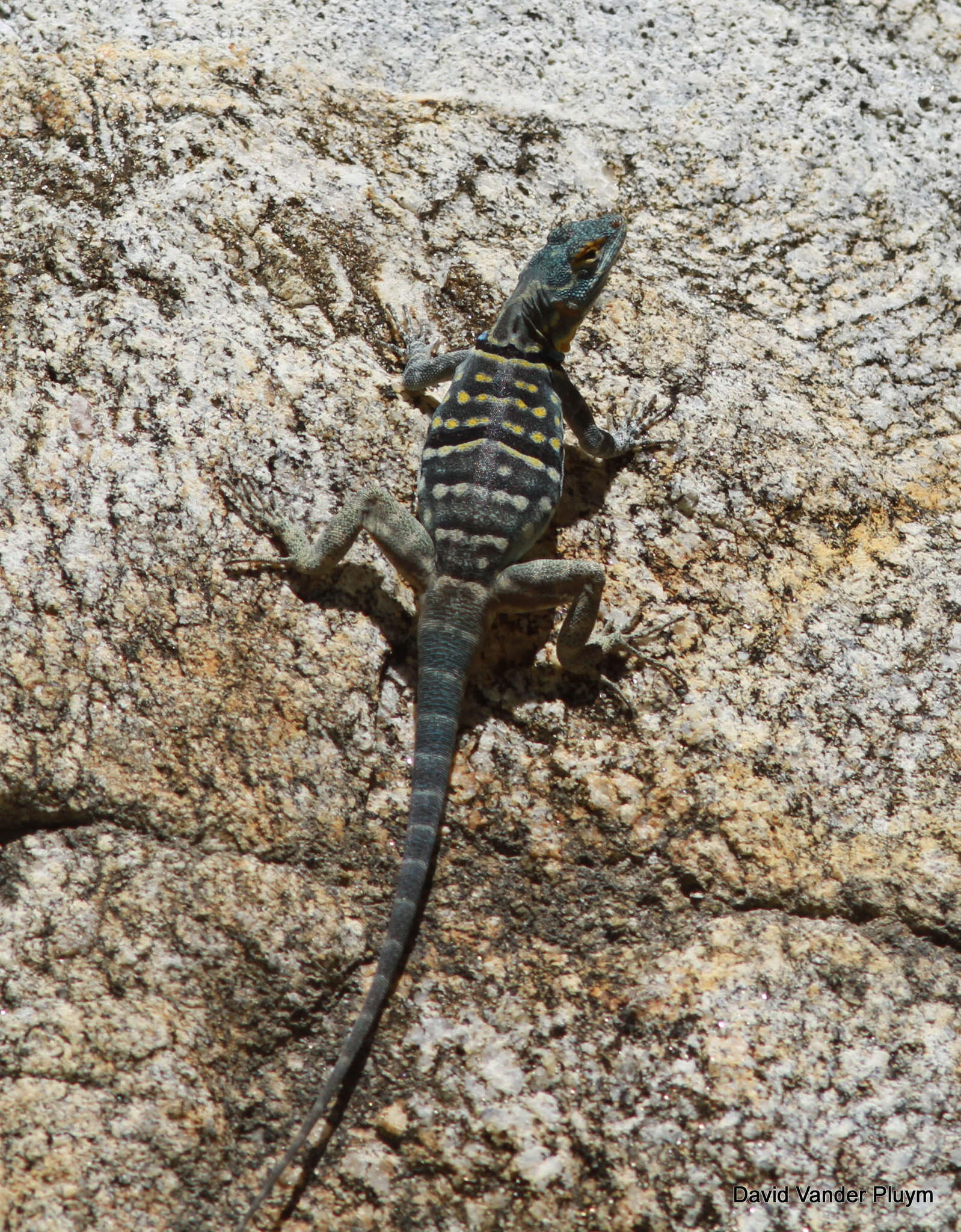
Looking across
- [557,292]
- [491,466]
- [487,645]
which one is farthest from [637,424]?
[487,645]

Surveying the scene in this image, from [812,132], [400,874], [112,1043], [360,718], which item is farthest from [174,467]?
[812,132]

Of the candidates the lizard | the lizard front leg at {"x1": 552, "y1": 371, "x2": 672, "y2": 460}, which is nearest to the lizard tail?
the lizard

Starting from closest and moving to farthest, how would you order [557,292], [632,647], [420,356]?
[632,647] < [557,292] < [420,356]

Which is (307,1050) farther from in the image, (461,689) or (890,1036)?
(890,1036)

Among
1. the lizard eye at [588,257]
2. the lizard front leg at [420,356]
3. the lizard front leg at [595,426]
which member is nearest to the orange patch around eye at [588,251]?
the lizard eye at [588,257]

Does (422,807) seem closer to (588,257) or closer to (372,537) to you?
(372,537)

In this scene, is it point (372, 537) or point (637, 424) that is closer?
point (372, 537)

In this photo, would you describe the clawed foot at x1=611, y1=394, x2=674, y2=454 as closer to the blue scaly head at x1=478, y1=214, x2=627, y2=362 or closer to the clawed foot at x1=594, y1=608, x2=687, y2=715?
the blue scaly head at x1=478, y1=214, x2=627, y2=362

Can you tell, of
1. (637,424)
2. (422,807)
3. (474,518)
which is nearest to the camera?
(422,807)
